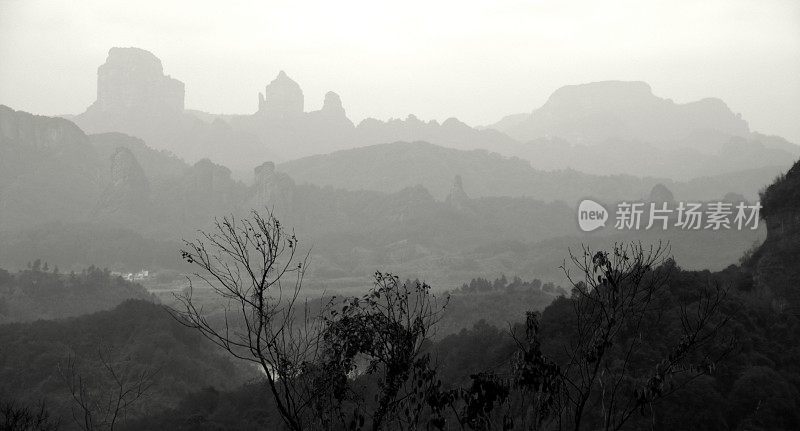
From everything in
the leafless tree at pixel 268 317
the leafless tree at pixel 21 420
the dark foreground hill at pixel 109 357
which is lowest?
the dark foreground hill at pixel 109 357

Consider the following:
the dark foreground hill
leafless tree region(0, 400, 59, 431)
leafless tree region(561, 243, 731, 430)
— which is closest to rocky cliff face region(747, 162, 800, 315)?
leafless tree region(561, 243, 731, 430)

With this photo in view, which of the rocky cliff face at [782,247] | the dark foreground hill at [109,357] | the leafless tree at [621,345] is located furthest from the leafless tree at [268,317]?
the dark foreground hill at [109,357]

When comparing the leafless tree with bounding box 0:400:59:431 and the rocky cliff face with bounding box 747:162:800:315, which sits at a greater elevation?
the rocky cliff face with bounding box 747:162:800:315

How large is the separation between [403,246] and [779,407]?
6533 inches

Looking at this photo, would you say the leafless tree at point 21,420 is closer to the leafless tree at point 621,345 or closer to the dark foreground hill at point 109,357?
the leafless tree at point 621,345

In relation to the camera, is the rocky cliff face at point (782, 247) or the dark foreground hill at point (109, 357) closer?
the rocky cliff face at point (782, 247)

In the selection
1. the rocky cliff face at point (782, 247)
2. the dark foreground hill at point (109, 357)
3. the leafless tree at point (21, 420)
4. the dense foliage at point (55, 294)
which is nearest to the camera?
the leafless tree at point (21, 420)

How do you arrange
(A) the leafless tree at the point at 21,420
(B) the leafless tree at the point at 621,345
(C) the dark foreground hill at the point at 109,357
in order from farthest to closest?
(C) the dark foreground hill at the point at 109,357 < (A) the leafless tree at the point at 21,420 < (B) the leafless tree at the point at 621,345

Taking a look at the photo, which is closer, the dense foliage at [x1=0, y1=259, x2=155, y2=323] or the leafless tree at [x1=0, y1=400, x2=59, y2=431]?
the leafless tree at [x1=0, y1=400, x2=59, y2=431]

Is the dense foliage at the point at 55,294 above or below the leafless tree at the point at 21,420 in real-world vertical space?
below

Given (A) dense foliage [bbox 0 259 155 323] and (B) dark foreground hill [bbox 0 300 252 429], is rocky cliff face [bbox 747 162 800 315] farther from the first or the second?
(A) dense foliage [bbox 0 259 155 323]

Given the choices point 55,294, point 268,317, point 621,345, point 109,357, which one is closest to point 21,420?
point 268,317

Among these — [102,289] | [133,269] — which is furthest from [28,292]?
[133,269]

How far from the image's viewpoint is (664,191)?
17562 cm
